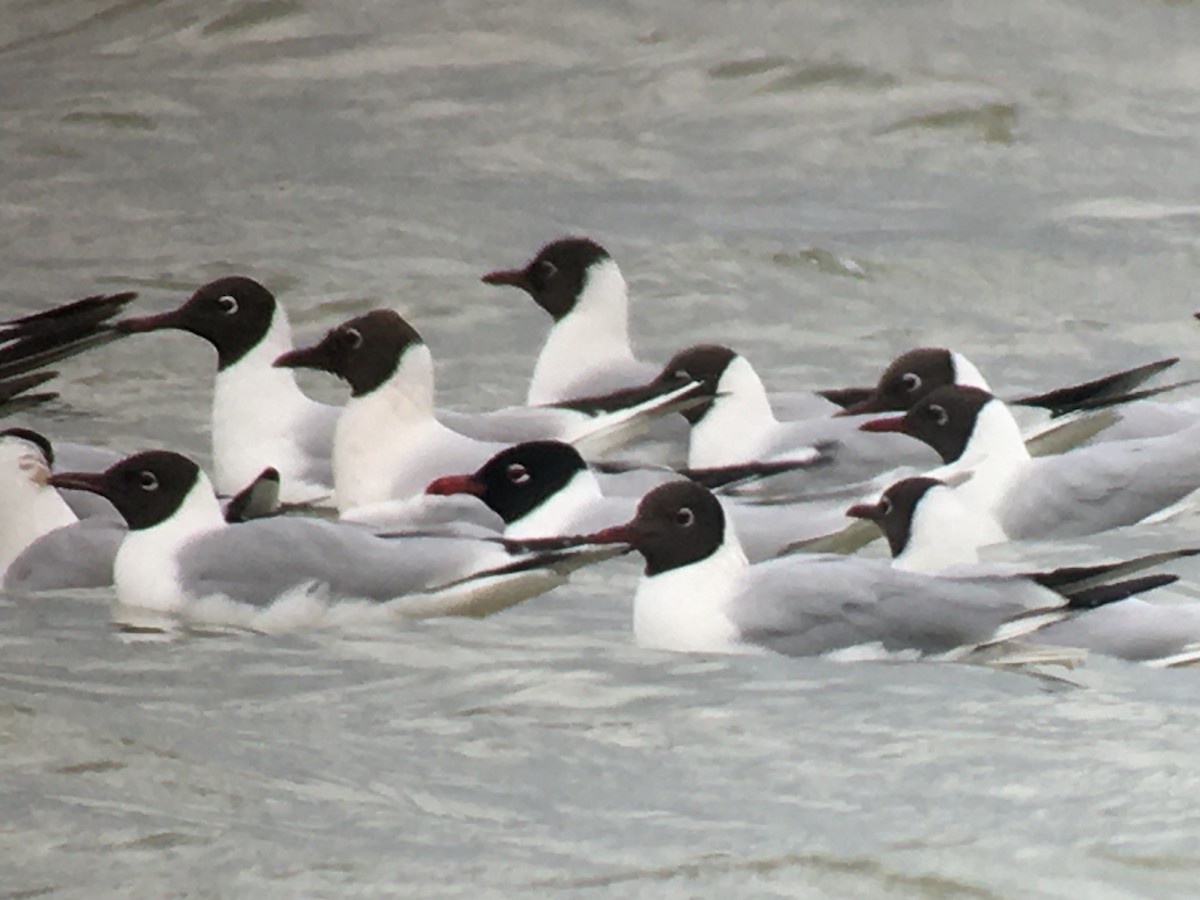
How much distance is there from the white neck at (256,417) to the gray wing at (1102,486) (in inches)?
32.0

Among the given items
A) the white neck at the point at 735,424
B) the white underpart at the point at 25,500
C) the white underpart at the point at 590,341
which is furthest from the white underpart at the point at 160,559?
the white neck at the point at 735,424

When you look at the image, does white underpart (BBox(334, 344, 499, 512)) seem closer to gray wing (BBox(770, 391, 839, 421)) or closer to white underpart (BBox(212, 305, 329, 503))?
white underpart (BBox(212, 305, 329, 503))

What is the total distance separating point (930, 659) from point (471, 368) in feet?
2.59

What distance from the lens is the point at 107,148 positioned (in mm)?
2936

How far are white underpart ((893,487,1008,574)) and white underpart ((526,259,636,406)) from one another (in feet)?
1.47

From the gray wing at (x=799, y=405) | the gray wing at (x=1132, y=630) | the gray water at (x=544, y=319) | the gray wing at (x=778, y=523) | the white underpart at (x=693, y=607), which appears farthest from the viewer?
the gray wing at (x=799, y=405)

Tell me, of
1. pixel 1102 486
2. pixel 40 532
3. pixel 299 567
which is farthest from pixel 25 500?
pixel 1102 486

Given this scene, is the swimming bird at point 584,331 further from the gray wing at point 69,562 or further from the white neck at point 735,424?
the gray wing at point 69,562

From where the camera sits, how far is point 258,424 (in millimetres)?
2691

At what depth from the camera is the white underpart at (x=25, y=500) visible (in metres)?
2.62

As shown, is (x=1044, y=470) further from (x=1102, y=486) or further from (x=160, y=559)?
(x=160, y=559)

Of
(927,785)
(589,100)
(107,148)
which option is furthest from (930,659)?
(107,148)

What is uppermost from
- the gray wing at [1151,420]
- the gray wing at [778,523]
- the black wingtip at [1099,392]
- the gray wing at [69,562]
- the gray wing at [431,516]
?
the black wingtip at [1099,392]

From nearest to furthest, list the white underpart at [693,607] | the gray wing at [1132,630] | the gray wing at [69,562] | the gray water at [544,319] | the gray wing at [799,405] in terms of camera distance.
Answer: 1. the gray water at [544,319]
2. the gray wing at [1132,630]
3. the white underpart at [693,607]
4. the gray wing at [69,562]
5. the gray wing at [799,405]
